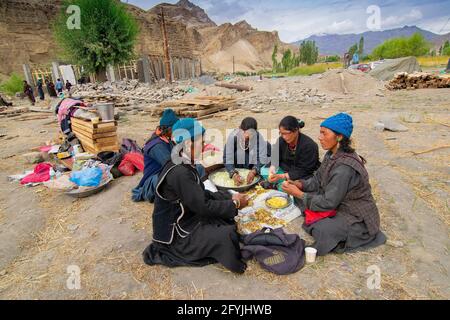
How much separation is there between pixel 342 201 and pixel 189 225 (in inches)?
57.4

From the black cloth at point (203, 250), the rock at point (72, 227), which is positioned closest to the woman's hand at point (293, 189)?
the black cloth at point (203, 250)

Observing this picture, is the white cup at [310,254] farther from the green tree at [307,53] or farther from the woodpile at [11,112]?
the green tree at [307,53]

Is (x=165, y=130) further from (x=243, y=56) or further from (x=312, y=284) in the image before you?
(x=243, y=56)

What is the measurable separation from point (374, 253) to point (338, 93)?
1343 cm

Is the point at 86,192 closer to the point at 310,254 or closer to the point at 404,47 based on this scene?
the point at 310,254

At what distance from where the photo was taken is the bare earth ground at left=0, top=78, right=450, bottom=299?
209 centimetres

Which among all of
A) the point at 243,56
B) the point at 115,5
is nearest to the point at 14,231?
the point at 115,5

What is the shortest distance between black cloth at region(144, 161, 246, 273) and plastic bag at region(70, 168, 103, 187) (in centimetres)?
209

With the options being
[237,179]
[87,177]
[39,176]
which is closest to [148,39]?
[39,176]

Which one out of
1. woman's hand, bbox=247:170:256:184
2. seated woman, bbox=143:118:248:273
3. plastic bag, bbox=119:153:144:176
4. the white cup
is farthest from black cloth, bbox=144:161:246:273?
plastic bag, bbox=119:153:144:176

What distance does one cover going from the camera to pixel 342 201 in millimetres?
2445

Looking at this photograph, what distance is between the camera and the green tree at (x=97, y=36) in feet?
55.4

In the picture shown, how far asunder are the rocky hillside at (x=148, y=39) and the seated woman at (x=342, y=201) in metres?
31.9

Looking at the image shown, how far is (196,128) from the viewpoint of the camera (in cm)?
215
